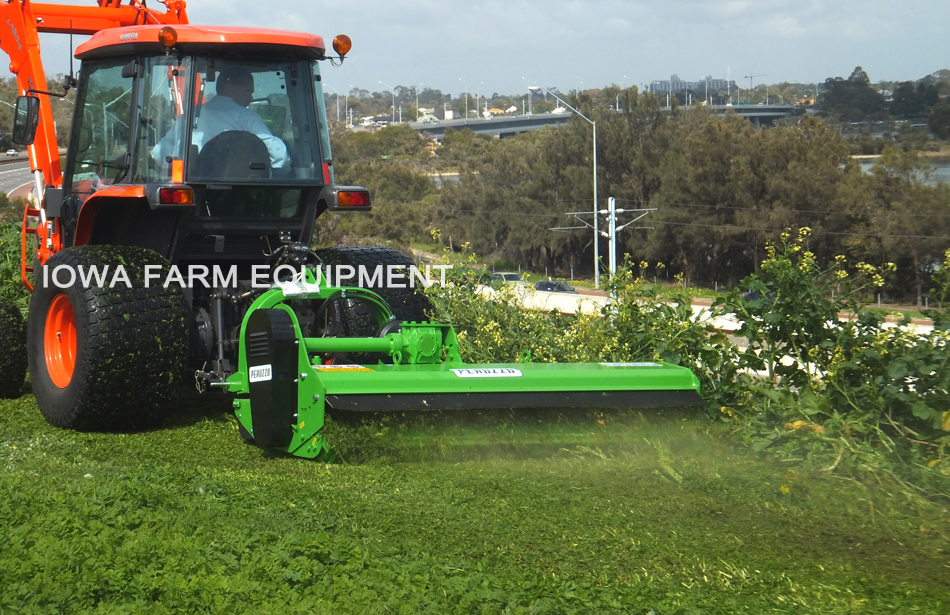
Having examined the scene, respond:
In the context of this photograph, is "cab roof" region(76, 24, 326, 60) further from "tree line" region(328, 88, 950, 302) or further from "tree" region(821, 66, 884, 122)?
"tree" region(821, 66, 884, 122)

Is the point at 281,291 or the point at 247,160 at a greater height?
the point at 247,160

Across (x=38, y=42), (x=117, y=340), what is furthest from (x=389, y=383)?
(x=38, y=42)

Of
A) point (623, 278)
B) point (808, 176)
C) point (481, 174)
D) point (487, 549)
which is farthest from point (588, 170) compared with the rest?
point (487, 549)

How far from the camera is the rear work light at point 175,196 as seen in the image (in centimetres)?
643

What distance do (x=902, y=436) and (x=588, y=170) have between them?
46.2 metres

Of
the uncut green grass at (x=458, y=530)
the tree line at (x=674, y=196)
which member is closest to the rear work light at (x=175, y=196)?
the uncut green grass at (x=458, y=530)

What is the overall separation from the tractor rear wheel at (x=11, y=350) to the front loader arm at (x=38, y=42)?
1.69 feet

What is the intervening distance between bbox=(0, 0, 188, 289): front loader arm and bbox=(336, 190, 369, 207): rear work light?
2.30 m

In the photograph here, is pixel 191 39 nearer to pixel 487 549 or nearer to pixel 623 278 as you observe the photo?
pixel 623 278

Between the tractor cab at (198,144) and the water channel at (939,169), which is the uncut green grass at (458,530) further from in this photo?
the water channel at (939,169)

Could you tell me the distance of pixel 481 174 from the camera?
177 ft

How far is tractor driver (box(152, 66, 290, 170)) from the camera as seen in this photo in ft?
22.3

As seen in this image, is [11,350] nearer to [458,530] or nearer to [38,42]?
[38,42]

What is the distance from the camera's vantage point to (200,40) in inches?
265
